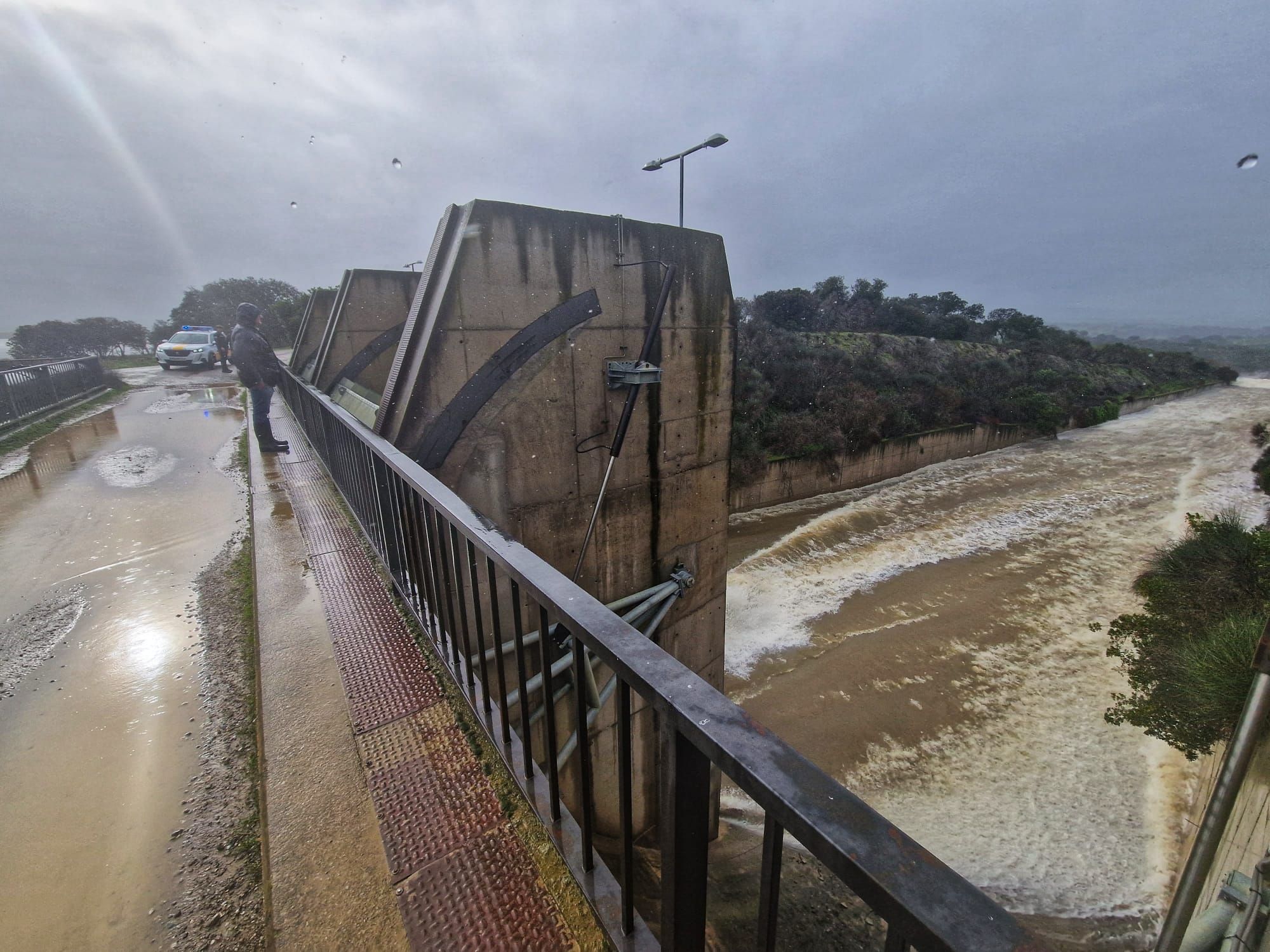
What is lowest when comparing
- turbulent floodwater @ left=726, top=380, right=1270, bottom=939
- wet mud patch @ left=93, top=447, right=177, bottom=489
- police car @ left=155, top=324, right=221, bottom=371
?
turbulent floodwater @ left=726, top=380, right=1270, bottom=939

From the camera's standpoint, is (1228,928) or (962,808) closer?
(1228,928)

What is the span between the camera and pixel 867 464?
2188 centimetres

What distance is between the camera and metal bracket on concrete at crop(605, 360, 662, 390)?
18.1ft

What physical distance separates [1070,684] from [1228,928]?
7.25 meters

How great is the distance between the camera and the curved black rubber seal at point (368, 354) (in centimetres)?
835

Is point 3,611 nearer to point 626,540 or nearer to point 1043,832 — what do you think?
point 626,540

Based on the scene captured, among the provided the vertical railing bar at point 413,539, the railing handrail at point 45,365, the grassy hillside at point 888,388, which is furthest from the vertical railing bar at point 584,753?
the grassy hillside at point 888,388

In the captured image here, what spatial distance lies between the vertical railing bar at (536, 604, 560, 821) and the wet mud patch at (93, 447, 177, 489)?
→ 22.4ft

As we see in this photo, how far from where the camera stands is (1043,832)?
8.12m

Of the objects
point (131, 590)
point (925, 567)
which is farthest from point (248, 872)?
point (925, 567)

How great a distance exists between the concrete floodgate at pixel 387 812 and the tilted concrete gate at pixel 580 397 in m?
1.33

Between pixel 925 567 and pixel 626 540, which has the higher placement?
pixel 626 540

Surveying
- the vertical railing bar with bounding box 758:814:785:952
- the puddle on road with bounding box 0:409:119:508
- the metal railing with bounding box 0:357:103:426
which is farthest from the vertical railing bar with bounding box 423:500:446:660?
the metal railing with bounding box 0:357:103:426

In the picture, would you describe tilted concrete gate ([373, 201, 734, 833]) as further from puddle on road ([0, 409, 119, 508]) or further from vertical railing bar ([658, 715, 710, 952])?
puddle on road ([0, 409, 119, 508])
